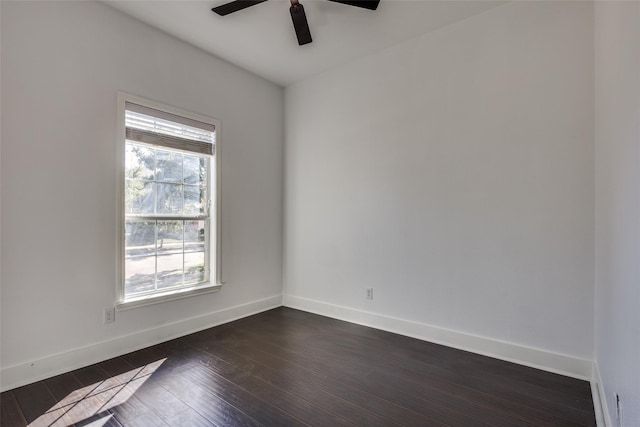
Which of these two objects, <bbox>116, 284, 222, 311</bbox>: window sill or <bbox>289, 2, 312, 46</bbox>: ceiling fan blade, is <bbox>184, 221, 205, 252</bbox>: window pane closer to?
<bbox>116, 284, 222, 311</bbox>: window sill

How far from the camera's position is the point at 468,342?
2.70 meters

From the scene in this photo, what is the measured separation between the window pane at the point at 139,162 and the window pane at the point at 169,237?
0.46 metres

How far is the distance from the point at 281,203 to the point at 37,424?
2957 mm

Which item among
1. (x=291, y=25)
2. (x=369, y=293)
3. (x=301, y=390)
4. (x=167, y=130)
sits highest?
(x=291, y=25)

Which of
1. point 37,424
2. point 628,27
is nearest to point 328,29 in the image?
point 628,27

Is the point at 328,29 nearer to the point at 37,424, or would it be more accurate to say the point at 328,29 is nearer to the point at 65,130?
the point at 65,130

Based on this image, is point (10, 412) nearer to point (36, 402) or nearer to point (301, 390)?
point (36, 402)

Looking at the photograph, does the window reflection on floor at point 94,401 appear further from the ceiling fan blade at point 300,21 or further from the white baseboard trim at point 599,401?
the ceiling fan blade at point 300,21

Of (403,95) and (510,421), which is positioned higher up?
(403,95)

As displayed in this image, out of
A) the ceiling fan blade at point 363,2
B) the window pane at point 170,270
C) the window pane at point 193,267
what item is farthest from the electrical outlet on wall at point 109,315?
the ceiling fan blade at point 363,2

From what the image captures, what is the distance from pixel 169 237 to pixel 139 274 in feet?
1.36

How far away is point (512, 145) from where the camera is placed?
2.51 metres

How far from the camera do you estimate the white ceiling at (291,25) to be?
8.35ft

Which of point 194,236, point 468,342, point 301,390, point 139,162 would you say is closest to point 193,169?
point 139,162
